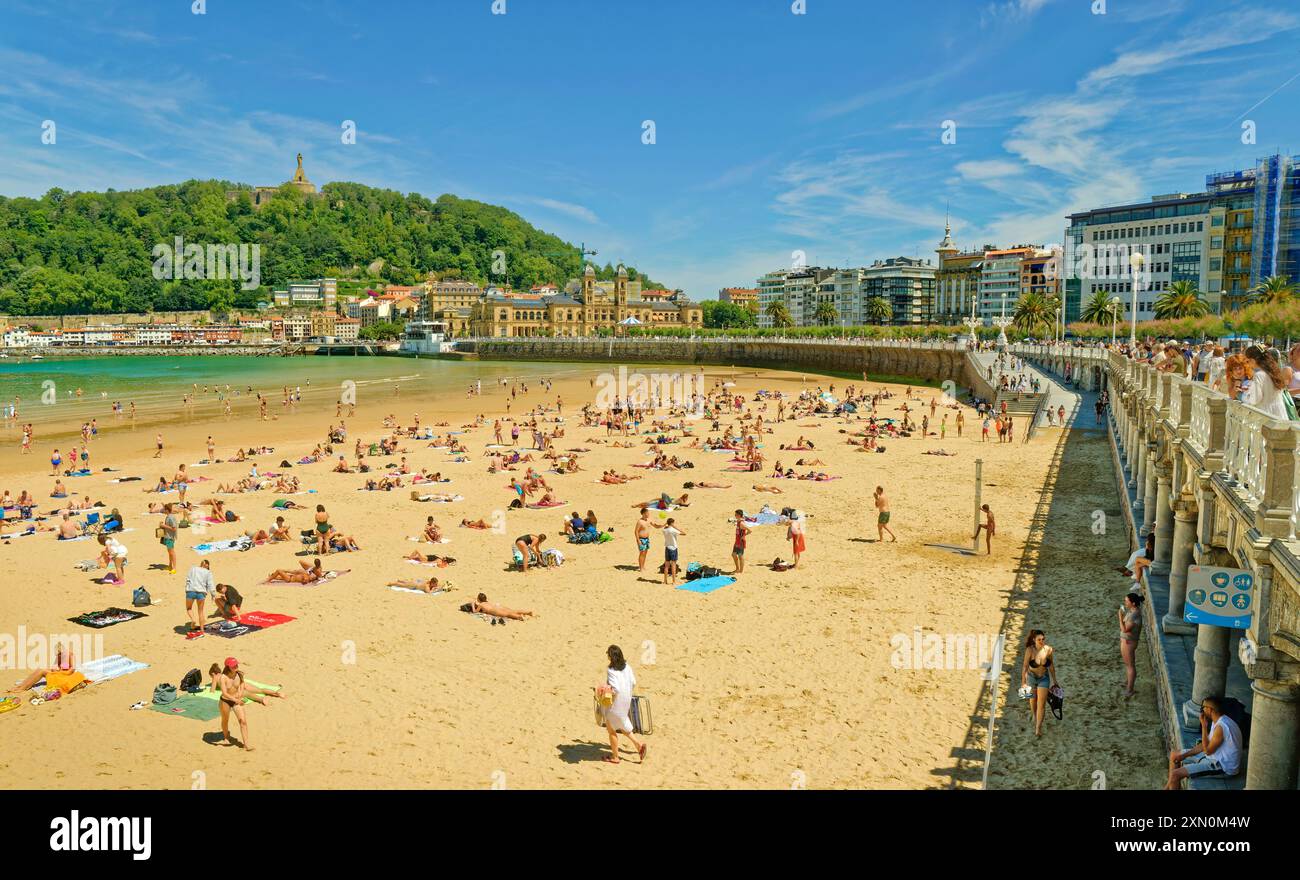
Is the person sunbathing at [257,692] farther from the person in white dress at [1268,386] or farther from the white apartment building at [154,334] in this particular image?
the white apartment building at [154,334]

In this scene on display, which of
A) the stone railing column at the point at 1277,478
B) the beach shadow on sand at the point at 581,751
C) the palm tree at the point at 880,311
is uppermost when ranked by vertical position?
the palm tree at the point at 880,311

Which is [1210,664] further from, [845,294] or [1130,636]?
[845,294]

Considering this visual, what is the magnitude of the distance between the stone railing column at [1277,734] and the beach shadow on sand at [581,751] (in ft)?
17.6

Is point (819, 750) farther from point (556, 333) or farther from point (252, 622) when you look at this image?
point (556, 333)

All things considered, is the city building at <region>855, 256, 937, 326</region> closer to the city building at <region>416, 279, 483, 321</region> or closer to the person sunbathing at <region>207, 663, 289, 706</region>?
the city building at <region>416, 279, 483, 321</region>

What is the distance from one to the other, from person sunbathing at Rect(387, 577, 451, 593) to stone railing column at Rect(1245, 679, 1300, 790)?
11.2 m

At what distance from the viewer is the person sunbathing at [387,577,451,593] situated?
45.7 ft

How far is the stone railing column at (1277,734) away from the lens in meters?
5.25

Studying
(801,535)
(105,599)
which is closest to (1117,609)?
(801,535)

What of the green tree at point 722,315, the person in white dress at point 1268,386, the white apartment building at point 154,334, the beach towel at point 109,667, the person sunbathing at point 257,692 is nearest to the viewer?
the person in white dress at point 1268,386

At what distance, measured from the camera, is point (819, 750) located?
852 cm

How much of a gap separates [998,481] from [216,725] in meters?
20.0

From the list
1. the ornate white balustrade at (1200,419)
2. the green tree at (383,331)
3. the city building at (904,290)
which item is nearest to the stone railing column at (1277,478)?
the ornate white balustrade at (1200,419)

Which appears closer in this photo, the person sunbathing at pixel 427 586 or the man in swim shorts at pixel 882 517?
the person sunbathing at pixel 427 586
